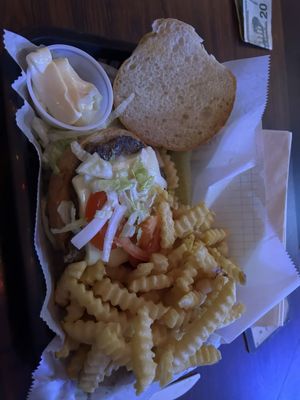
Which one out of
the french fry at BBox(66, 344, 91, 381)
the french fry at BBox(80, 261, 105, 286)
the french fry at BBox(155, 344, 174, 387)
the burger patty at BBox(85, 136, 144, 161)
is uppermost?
the burger patty at BBox(85, 136, 144, 161)

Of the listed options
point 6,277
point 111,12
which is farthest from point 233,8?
point 6,277

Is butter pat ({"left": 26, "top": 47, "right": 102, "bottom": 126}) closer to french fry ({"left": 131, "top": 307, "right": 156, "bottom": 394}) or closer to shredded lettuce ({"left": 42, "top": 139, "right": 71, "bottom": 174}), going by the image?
shredded lettuce ({"left": 42, "top": 139, "right": 71, "bottom": 174})

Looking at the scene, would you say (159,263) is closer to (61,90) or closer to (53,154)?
(53,154)

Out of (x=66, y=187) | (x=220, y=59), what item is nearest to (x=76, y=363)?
(x=66, y=187)

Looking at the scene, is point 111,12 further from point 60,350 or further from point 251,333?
point 251,333

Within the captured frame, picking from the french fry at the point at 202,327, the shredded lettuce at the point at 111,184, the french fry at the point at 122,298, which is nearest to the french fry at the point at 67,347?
the french fry at the point at 122,298

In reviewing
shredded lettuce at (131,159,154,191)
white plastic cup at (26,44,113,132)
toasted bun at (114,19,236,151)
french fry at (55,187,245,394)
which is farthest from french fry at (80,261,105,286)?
toasted bun at (114,19,236,151)
